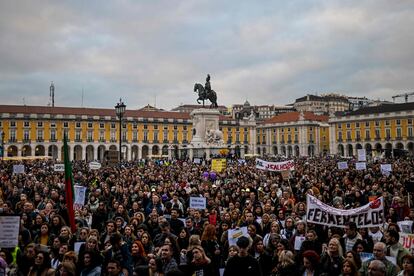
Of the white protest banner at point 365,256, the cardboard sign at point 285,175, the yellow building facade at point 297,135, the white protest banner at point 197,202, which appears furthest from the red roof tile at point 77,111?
the white protest banner at point 365,256

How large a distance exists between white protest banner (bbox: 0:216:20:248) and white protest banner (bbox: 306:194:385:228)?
16.5ft

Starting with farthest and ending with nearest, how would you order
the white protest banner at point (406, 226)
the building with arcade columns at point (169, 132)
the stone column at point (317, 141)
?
1. the stone column at point (317, 141)
2. the building with arcade columns at point (169, 132)
3. the white protest banner at point (406, 226)

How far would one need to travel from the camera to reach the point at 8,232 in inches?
276

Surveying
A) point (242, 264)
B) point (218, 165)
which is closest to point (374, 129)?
point (218, 165)

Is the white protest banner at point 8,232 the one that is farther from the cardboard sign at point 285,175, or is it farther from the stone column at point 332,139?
the stone column at point 332,139

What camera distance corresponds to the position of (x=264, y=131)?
105312mm

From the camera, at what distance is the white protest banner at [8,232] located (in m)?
6.94

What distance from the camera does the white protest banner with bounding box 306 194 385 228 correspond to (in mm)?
7762

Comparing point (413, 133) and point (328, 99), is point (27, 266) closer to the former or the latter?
point (413, 133)

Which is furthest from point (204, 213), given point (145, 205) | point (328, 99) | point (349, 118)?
point (328, 99)

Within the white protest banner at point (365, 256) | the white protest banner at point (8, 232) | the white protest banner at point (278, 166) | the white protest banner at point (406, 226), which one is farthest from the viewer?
the white protest banner at point (278, 166)

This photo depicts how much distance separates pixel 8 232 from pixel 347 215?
5.71 m

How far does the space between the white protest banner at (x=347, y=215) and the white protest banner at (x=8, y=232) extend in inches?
198

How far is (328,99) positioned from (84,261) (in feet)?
450
